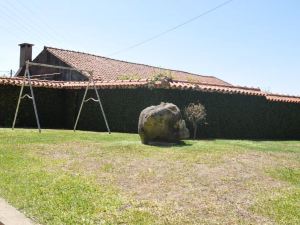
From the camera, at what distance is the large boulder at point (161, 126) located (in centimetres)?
1241

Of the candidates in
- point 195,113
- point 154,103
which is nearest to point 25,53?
point 154,103

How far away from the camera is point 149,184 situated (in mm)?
7512

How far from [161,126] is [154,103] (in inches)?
188

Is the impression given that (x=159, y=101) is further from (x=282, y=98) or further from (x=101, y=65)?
(x=101, y=65)

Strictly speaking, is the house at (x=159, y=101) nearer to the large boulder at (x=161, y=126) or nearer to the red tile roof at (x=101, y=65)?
the red tile roof at (x=101, y=65)

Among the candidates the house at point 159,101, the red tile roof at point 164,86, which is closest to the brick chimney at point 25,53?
the house at point 159,101

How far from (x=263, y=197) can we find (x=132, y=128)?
1147 centimetres

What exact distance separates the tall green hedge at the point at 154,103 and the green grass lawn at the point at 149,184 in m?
Result: 6.00

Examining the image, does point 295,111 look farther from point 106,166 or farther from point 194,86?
point 106,166

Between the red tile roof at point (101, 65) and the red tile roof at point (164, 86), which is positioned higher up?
the red tile roof at point (101, 65)

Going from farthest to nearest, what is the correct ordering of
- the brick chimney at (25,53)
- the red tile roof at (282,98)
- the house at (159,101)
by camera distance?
the brick chimney at (25,53) → the red tile roof at (282,98) → the house at (159,101)

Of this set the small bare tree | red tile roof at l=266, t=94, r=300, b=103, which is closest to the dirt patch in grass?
the small bare tree

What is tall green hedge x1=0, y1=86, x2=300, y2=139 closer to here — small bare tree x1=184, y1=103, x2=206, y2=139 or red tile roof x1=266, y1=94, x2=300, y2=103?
red tile roof x1=266, y1=94, x2=300, y2=103

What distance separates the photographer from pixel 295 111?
21.5 meters
